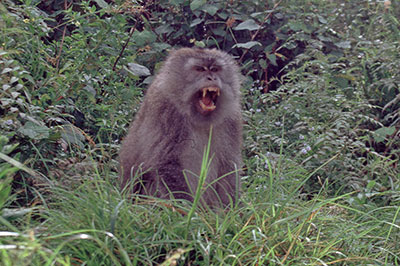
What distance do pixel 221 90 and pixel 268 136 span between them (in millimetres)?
1088

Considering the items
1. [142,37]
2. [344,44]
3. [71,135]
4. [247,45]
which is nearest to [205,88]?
[71,135]

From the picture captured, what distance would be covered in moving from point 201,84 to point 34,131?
107 centimetres

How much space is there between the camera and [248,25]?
617 cm

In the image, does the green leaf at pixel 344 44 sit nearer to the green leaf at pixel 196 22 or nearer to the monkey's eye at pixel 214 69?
the green leaf at pixel 196 22

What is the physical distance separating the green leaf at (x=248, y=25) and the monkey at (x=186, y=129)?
83.8 inches

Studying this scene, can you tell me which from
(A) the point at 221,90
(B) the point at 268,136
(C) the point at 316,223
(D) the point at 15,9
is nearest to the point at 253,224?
(C) the point at 316,223

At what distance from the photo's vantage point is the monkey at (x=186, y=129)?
3.75 m

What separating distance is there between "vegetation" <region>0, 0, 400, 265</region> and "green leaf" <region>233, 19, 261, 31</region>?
0.06ft

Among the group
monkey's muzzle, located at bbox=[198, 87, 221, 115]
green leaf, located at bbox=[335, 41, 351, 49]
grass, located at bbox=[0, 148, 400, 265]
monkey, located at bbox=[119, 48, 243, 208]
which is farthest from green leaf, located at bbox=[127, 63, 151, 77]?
green leaf, located at bbox=[335, 41, 351, 49]

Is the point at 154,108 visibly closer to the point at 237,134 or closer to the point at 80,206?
→ the point at 237,134

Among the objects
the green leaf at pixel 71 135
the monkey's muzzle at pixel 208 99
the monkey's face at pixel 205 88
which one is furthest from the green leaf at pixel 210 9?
the green leaf at pixel 71 135

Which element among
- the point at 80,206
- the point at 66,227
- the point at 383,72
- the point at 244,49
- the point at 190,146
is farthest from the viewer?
the point at 244,49

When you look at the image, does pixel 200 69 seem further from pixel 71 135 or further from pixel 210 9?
pixel 210 9

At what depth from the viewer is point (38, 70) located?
4016 mm
